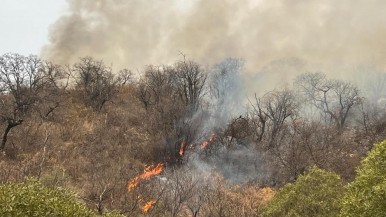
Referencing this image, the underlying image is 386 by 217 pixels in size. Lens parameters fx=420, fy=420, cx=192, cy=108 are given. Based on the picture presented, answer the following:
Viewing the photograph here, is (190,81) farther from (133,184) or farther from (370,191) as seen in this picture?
(370,191)

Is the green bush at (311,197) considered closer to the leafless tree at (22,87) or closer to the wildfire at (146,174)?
the wildfire at (146,174)

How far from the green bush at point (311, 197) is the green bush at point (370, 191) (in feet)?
17.1

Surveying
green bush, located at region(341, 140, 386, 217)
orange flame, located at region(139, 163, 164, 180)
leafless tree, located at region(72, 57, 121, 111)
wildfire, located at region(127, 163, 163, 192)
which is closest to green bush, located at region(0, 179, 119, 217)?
green bush, located at region(341, 140, 386, 217)

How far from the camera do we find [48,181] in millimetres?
37312

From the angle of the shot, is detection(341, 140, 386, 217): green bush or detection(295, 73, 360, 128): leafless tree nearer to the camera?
detection(341, 140, 386, 217): green bush

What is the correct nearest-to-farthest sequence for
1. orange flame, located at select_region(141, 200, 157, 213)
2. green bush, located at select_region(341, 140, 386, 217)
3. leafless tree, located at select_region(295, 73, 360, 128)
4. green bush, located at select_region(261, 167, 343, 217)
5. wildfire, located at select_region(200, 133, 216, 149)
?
green bush, located at select_region(341, 140, 386, 217), green bush, located at select_region(261, 167, 343, 217), orange flame, located at select_region(141, 200, 157, 213), wildfire, located at select_region(200, 133, 216, 149), leafless tree, located at select_region(295, 73, 360, 128)

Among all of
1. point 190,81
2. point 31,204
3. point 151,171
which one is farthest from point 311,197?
point 190,81

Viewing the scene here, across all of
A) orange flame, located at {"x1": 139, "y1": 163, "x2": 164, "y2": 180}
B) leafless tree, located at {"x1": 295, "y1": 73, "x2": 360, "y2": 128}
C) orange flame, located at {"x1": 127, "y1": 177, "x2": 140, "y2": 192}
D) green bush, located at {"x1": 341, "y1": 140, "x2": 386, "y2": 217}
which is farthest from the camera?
leafless tree, located at {"x1": 295, "y1": 73, "x2": 360, "y2": 128}

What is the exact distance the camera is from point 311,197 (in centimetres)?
2725

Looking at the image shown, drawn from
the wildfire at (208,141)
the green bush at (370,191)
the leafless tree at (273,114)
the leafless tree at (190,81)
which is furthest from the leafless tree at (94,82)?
the green bush at (370,191)

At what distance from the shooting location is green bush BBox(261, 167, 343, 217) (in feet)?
87.5

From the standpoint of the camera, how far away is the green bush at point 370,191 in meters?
19.4

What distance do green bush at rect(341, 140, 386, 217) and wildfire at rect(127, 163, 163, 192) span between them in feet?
84.9

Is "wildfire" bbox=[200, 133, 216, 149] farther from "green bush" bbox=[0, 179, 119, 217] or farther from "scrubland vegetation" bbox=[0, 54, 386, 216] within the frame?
"green bush" bbox=[0, 179, 119, 217]
